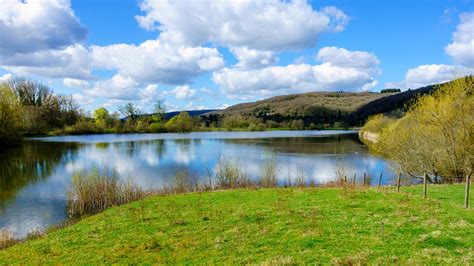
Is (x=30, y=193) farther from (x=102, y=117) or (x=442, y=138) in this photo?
(x=102, y=117)

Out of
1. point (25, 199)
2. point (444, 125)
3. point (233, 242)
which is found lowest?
point (25, 199)

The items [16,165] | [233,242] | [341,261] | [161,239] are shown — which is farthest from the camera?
[16,165]

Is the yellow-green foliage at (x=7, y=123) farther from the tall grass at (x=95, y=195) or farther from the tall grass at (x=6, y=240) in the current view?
the tall grass at (x=6, y=240)

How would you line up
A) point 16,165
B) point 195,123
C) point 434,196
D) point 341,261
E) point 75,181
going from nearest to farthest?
point 341,261 → point 434,196 → point 75,181 → point 16,165 → point 195,123

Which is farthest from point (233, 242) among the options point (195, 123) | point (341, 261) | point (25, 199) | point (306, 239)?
point (195, 123)

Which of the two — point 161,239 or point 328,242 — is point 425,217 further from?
point 161,239

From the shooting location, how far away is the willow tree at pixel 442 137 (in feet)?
75.9

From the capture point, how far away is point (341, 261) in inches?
298

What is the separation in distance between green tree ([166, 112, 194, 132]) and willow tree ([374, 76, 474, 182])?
→ 10450 centimetres

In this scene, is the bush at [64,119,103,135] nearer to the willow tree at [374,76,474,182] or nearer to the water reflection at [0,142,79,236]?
the water reflection at [0,142,79,236]

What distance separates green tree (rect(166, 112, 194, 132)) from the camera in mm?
126250

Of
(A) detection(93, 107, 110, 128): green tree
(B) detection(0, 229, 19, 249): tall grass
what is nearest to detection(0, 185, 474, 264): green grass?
(B) detection(0, 229, 19, 249): tall grass

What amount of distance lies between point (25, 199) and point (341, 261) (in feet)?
71.9

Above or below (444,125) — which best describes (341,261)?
below
